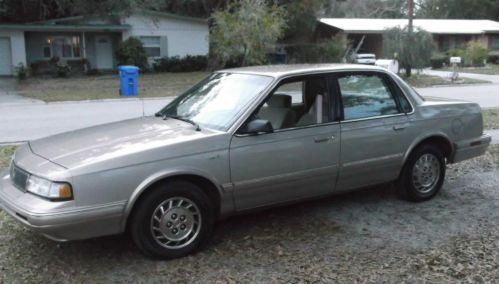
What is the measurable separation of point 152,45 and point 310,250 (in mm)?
30768

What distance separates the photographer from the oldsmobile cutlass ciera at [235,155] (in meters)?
4.00

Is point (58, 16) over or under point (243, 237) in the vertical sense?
over

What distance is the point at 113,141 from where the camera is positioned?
4480 mm

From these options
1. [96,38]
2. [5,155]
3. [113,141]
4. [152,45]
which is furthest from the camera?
[152,45]

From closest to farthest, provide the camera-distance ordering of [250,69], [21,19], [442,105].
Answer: [250,69], [442,105], [21,19]

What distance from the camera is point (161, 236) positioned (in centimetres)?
430

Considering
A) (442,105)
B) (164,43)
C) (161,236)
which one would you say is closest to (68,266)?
(161,236)

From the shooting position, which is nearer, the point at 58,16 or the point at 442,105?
the point at 442,105

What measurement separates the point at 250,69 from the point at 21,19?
30137 mm

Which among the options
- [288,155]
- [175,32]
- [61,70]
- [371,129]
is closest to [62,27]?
[61,70]

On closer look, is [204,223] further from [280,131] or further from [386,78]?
[386,78]

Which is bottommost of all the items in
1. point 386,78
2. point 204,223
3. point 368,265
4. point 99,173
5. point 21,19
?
point 368,265

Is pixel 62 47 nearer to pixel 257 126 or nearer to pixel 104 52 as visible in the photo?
pixel 104 52

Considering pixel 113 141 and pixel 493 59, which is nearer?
pixel 113 141
